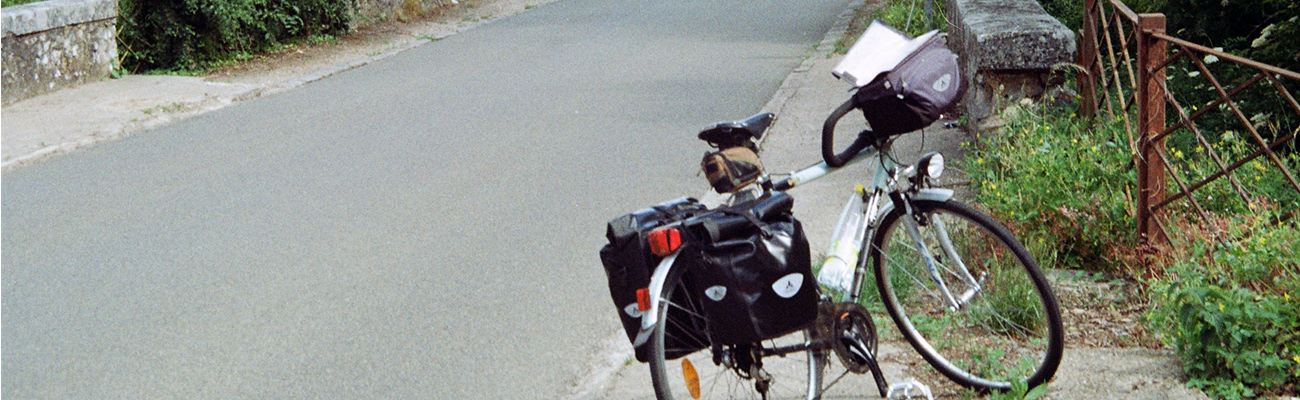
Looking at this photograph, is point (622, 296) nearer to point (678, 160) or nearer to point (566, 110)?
point (678, 160)

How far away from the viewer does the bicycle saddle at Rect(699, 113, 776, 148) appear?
12.2ft

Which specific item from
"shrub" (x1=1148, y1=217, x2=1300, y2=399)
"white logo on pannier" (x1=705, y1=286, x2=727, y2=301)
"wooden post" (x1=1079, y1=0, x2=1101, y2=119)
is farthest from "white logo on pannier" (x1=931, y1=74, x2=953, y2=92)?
"wooden post" (x1=1079, y1=0, x2=1101, y2=119)

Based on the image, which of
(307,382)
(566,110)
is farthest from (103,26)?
(307,382)

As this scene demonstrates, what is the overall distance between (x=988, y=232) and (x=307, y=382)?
8.51ft

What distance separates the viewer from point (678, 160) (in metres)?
8.15

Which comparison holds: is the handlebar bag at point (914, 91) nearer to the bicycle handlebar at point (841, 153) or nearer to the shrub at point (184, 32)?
the bicycle handlebar at point (841, 153)

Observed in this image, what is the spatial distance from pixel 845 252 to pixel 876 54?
0.61m

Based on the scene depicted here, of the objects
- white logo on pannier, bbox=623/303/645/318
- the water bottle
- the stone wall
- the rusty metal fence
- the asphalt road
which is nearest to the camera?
white logo on pannier, bbox=623/303/645/318

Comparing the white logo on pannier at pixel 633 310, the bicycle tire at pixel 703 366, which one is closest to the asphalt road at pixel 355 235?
the bicycle tire at pixel 703 366

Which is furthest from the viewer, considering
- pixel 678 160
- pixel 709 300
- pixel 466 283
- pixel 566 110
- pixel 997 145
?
pixel 566 110

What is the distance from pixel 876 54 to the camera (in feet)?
11.8

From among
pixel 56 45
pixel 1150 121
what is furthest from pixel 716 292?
pixel 56 45

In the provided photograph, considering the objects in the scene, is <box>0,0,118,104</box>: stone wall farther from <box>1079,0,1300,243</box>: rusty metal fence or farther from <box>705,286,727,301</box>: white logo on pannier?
<box>705,286,727,301</box>: white logo on pannier

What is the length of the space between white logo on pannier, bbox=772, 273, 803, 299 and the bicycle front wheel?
0.50 meters
